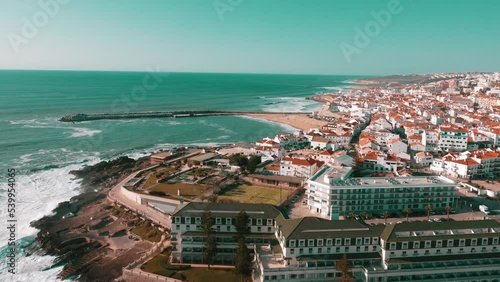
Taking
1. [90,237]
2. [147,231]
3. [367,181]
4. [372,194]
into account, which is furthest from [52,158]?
[372,194]

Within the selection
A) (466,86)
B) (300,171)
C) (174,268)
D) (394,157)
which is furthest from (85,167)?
(466,86)

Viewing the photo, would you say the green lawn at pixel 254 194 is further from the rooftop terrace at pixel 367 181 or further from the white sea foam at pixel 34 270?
the white sea foam at pixel 34 270

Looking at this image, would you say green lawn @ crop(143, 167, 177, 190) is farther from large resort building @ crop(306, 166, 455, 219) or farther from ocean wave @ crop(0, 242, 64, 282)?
large resort building @ crop(306, 166, 455, 219)

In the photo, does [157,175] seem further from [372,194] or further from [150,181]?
[372,194]

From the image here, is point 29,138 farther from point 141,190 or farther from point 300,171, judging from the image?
point 300,171

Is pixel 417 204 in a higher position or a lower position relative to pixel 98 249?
higher

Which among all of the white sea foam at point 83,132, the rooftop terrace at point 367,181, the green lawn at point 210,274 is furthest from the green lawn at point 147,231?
the white sea foam at point 83,132
